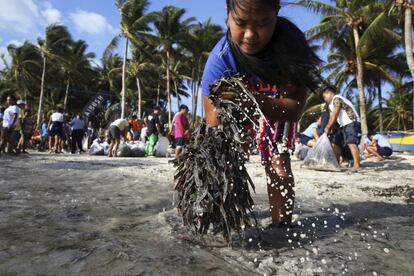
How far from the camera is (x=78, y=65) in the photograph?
36844 mm

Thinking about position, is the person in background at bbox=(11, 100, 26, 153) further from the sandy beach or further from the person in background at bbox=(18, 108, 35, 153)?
the sandy beach

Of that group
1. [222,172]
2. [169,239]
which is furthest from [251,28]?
[169,239]

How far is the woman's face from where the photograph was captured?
189 centimetres

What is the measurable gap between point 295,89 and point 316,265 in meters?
0.97

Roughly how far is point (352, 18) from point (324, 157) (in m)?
16.6

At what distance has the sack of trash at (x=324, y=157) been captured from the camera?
5.80m


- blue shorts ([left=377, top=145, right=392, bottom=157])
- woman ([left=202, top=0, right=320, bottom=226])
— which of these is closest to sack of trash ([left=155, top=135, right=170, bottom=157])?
blue shorts ([left=377, top=145, right=392, bottom=157])

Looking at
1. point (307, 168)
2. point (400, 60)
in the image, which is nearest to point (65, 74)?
point (400, 60)

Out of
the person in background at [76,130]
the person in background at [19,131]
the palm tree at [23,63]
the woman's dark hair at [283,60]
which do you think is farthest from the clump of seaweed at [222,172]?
the palm tree at [23,63]

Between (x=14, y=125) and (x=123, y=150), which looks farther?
(x=123, y=150)

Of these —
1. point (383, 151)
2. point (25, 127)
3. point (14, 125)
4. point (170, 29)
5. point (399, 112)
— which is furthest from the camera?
point (399, 112)

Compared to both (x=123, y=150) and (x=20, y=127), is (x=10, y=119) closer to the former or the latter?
(x=20, y=127)

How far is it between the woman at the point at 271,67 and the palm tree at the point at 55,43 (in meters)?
33.2

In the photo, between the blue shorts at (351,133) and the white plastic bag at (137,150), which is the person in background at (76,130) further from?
the blue shorts at (351,133)
